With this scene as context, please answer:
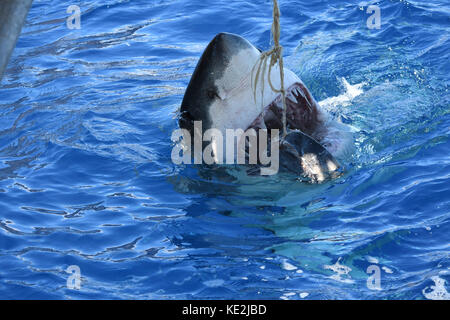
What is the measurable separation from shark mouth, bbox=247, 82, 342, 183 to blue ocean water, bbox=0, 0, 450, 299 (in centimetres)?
17

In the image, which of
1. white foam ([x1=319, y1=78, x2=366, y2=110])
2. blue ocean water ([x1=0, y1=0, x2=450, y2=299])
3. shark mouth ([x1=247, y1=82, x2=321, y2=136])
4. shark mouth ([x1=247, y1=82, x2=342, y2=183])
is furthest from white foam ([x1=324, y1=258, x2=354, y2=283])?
white foam ([x1=319, y1=78, x2=366, y2=110])

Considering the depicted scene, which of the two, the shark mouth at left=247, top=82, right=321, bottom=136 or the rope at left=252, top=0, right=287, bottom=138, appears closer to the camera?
the rope at left=252, top=0, right=287, bottom=138

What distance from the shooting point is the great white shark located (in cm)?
458

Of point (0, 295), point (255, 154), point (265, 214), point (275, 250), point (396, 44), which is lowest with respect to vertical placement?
point (0, 295)

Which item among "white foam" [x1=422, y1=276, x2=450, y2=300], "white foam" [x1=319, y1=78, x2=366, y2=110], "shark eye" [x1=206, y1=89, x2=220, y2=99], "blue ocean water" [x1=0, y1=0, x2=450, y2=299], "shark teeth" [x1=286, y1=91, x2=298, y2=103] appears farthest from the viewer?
"white foam" [x1=319, y1=78, x2=366, y2=110]

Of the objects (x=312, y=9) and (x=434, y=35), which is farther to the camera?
(x=312, y=9)

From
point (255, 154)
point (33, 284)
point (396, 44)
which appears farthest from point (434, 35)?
point (33, 284)

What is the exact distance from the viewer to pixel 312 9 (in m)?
9.34

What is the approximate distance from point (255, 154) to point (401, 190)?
1.13 m

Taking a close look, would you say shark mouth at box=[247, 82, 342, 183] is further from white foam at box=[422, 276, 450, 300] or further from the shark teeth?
white foam at box=[422, 276, 450, 300]

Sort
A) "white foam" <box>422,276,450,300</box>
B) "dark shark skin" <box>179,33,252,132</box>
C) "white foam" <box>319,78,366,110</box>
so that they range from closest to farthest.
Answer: "white foam" <box>422,276,450,300</box> < "dark shark skin" <box>179,33,252,132</box> < "white foam" <box>319,78,366,110</box>

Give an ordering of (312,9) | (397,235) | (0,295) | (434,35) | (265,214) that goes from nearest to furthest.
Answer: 1. (0,295)
2. (397,235)
3. (265,214)
4. (434,35)
5. (312,9)

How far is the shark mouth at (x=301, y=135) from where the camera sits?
15.1ft

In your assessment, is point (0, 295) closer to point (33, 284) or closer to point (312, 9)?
point (33, 284)
